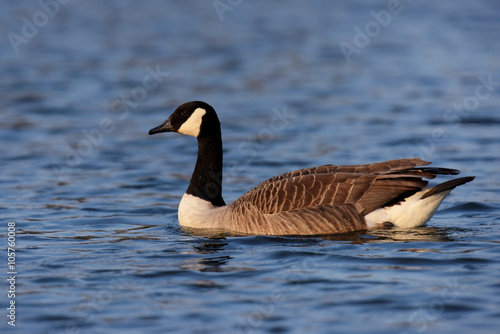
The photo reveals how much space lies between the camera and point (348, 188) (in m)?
9.76

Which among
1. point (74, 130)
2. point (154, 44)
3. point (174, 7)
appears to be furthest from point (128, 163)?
point (174, 7)

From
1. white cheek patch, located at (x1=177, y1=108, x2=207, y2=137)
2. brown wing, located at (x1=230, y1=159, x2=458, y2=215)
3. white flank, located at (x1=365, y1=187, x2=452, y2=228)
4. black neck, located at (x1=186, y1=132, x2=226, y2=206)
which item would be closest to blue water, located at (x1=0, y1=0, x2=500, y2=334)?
white flank, located at (x1=365, y1=187, x2=452, y2=228)

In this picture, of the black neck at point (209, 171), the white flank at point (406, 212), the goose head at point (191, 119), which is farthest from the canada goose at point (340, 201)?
the goose head at point (191, 119)

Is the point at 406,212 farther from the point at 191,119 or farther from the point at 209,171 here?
the point at 191,119

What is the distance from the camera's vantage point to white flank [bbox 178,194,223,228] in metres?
10.5

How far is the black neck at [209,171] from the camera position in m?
10.9

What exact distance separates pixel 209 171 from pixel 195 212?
731 mm

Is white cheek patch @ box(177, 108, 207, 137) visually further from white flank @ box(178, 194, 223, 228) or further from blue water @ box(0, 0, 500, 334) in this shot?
blue water @ box(0, 0, 500, 334)

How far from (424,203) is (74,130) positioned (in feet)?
32.7

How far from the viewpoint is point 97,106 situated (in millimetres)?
19578

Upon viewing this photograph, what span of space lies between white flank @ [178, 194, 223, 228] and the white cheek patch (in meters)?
0.93

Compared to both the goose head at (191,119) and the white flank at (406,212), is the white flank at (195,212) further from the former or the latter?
the white flank at (406,212)

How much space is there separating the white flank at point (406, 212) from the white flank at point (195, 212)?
2208 mm

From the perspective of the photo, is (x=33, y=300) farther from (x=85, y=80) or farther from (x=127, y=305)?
(x=85, y=80)
